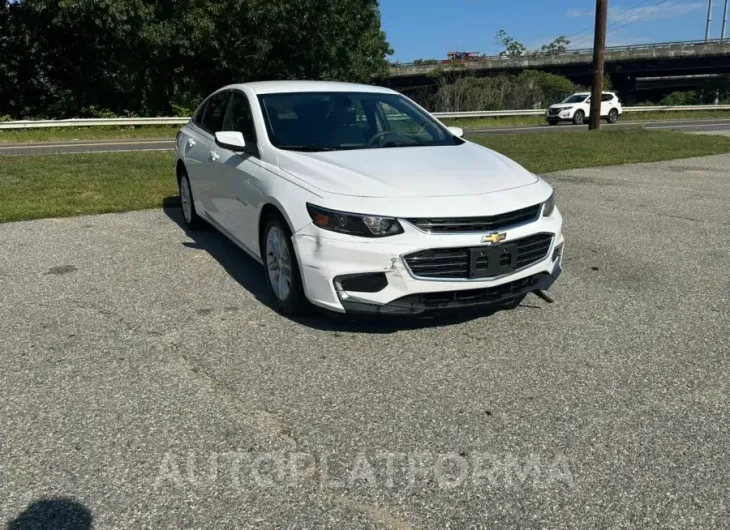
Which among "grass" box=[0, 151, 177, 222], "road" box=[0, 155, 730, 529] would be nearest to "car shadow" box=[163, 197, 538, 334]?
A: "road" box=[0, 155, 730, 529]

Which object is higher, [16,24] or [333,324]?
[16,24]

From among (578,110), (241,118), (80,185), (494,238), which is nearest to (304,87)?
(241,118)

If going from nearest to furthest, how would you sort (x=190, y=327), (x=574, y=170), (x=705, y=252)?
1. (x=190, y=327)
2. (x=705, y=252)
3. (x=574, y=170)

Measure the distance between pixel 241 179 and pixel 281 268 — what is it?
0.93 metres

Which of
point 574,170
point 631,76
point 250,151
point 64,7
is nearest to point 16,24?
point 64,7

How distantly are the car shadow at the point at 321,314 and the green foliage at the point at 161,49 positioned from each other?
23.0 metres

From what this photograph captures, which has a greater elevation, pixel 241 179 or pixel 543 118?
pixel 241 179

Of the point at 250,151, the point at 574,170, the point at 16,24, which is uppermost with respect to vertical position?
the point at 16,24

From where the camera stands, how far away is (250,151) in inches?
194

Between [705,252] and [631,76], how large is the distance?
66.9 metres

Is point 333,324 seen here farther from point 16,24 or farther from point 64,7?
point 16,24

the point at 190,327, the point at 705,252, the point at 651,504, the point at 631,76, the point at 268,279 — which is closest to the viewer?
the point at 651,504

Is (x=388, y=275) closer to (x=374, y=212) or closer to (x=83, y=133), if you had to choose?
(x=374, y=212)

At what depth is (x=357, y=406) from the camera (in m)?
3.25
